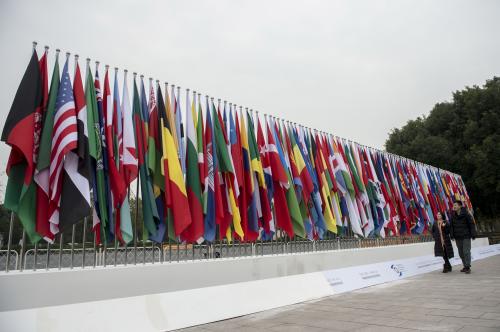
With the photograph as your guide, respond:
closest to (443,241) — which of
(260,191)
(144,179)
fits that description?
(260,191)

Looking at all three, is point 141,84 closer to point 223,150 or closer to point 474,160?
point 223,150

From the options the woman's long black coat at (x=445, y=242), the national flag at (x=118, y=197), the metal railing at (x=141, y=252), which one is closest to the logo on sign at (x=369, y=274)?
the metal railing at (x=141, y=252)

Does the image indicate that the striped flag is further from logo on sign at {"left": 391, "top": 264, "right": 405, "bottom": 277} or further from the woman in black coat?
the woman in black coat

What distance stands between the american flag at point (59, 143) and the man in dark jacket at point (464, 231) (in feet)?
29.3

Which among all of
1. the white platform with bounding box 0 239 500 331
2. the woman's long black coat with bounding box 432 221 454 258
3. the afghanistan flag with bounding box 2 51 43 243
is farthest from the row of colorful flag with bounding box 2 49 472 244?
the woman's long black coat with bounding box 432 221 454 258

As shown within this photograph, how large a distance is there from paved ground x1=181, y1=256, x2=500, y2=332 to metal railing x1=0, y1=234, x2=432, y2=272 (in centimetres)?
158

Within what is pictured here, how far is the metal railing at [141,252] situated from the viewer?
4.56 meters

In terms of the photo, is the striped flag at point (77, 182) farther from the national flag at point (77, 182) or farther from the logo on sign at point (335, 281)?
the logo on sign at point (335, 281)

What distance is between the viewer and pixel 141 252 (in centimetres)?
591

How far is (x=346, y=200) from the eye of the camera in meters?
10.2

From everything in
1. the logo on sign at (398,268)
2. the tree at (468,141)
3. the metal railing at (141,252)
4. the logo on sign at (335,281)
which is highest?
the tree at (468,141)

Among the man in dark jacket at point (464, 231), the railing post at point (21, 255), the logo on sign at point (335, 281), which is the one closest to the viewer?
the railing post at point (21, 255)

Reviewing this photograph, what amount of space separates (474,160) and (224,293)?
848 inches

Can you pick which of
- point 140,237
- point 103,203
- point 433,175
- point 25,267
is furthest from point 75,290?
point 433,175
